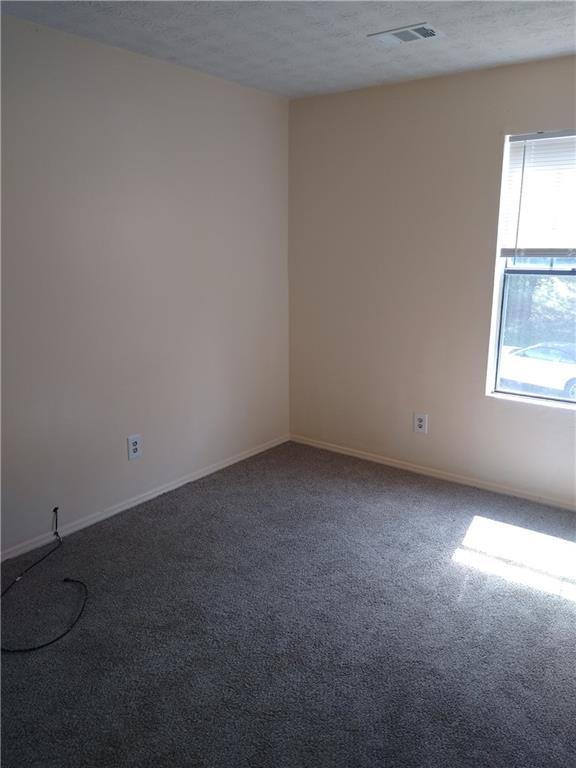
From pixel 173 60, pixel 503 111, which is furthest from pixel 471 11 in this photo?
pixel 173 60

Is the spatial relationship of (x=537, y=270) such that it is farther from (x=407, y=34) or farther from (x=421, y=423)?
(x=407, y=34)

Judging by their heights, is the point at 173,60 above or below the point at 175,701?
above

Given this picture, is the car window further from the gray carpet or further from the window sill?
the gray carpet

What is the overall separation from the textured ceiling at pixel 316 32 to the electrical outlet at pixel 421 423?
1.98 m

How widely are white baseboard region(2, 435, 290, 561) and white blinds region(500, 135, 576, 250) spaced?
209cm

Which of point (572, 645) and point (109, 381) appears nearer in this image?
point (572, 645)

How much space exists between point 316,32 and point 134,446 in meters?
2.23

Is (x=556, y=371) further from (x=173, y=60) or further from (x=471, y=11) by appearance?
(x=173, y=60)

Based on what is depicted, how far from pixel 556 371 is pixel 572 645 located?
1.58 m

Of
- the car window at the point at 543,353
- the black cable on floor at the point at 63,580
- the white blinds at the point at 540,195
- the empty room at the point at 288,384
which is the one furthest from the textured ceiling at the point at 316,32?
the black cable on floor at the point at 63,580

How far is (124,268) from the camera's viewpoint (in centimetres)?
302

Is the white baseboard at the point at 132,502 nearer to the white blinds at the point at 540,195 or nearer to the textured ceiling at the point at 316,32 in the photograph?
the white blinds at the point at 540,195

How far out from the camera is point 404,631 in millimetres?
2223

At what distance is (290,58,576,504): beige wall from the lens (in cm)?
319
